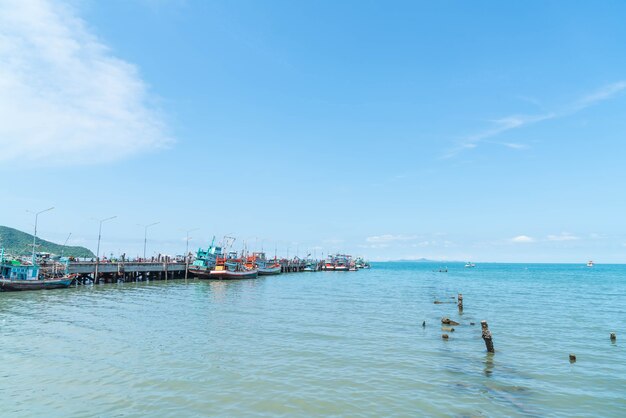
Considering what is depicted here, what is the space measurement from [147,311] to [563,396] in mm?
38657

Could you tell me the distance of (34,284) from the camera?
63469 mm

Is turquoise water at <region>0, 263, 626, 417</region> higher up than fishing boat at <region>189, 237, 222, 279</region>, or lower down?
lower down

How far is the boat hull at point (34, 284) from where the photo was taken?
6006 cm

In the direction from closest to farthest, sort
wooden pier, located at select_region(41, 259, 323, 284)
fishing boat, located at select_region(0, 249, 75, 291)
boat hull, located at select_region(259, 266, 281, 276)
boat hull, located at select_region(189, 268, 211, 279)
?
fishing boat, located at select_region(0, 249, 75, 291)
wooden pier, located at select_region(41, 259, 323, 284)
boat hull, located at select_region(189, 268, 211, 279)
boat hull, located at select_region(259, 266, 281, 276)

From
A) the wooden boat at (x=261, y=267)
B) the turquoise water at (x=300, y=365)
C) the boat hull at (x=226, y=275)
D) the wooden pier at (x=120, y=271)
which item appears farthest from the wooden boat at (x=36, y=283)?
the wooden boat at (x=261, y=267)

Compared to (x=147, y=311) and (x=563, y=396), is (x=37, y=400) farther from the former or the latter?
(x=147, y=311)

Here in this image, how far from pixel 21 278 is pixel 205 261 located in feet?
165

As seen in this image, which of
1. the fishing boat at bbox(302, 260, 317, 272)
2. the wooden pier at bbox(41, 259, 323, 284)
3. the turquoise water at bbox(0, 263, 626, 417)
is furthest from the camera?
the fishing boat at bbox(302, 260, 317, 272)

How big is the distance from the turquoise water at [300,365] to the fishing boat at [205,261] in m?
62.7

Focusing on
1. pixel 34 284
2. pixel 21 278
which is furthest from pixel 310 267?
pixel 21 278

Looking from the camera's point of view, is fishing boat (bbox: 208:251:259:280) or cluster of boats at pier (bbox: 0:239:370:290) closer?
cluster of boats at pier (bbox: 0:239:370:290)

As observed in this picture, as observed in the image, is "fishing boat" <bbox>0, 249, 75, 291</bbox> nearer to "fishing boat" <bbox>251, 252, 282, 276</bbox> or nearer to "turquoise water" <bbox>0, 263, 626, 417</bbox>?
"turquoise water" <bbox>0, 263, 626, 417</bbox>

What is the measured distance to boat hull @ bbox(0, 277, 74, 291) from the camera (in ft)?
197

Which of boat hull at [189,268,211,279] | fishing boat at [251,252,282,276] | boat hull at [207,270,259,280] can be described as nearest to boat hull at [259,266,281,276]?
fishing boat at [251,252,282,276]
